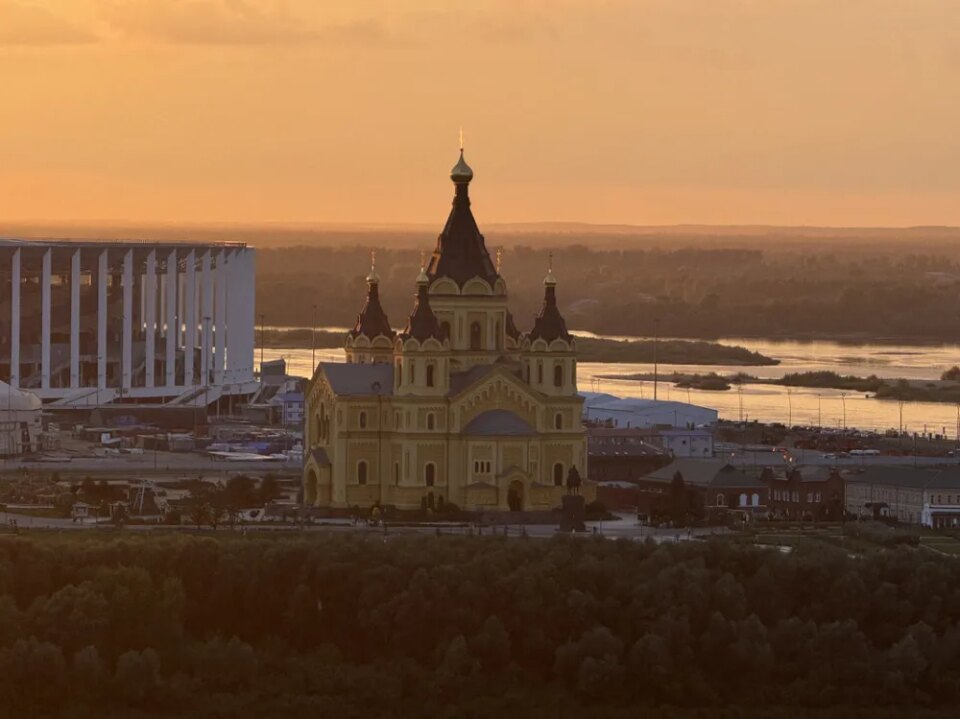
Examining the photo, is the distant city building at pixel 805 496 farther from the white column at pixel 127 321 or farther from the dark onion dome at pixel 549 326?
the white column at pixel 127 321

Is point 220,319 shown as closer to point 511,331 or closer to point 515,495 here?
point 511,331

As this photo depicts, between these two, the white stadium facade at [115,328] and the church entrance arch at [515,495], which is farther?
the white stadium facade at [115,328]

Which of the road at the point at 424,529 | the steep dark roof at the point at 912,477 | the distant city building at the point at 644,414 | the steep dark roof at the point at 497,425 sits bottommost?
the road at the point at 424,529

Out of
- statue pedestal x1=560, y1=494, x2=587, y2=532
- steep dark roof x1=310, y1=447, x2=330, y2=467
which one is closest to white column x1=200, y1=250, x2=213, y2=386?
steep dark roof x1=310, y1=447, x2=330, y2=467

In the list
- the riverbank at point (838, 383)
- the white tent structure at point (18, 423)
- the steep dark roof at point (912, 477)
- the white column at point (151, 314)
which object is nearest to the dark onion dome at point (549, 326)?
the steep dark roof at point (912, 477)

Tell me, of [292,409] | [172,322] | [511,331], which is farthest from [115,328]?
[511,331]

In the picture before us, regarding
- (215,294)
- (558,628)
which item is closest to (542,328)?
(558,628)

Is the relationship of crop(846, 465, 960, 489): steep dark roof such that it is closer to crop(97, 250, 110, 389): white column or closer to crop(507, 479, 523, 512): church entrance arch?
crop(507, 479, 523, 512): church entrance arch
